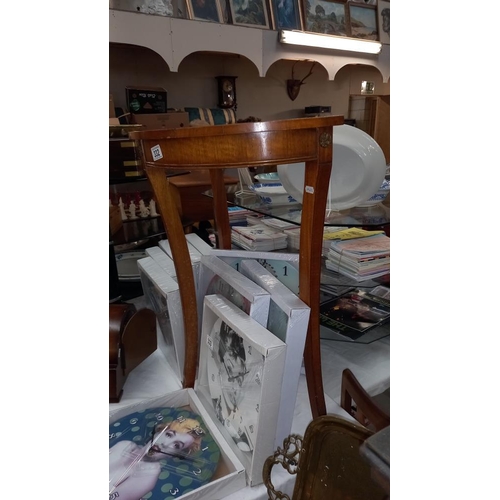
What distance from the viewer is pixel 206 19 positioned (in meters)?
2.69

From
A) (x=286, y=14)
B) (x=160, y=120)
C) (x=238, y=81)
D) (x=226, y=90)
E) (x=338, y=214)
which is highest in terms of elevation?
(x=286, y=14)

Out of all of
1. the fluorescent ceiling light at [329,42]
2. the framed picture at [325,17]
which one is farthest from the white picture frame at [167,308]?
the framed picture at [325,17]

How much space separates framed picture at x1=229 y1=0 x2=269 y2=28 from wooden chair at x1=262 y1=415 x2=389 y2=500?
2.83 m

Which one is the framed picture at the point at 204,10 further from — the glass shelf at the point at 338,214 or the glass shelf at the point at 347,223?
the glass shelf at the point at 347,223

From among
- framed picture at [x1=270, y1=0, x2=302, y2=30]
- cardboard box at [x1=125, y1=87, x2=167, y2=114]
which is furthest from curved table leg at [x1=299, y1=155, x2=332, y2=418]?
framed picture at [x1=270, y1=0, x2=302, y2=30]

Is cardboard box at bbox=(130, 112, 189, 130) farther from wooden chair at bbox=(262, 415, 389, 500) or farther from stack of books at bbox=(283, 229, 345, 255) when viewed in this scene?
wooden chair at bbox=(262, 415, 389, 500)

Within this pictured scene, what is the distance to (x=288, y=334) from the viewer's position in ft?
2.49

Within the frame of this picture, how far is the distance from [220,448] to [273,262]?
1.41 ft

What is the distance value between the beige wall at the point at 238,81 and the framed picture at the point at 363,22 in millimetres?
537

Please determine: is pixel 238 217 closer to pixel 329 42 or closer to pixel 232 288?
pixel 232 288

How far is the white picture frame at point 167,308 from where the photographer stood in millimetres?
1035

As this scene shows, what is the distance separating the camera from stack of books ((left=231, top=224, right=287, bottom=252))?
122 cm

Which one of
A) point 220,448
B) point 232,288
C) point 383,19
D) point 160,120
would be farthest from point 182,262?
point 383,19
